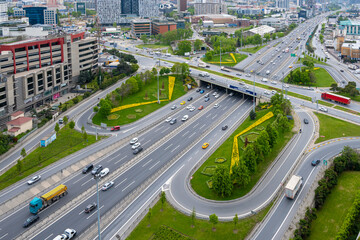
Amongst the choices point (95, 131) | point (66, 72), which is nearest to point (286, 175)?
point (95, 131)

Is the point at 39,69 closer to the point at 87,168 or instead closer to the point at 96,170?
the point at 87,168

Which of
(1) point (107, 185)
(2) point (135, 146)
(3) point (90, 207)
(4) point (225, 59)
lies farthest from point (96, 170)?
(4) point (225, 59)

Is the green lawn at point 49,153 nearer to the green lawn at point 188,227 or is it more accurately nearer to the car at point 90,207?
the car at point 90,207

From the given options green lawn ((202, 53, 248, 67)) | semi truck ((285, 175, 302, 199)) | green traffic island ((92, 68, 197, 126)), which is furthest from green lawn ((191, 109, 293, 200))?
green lawn ((202, 53, 248, 67))

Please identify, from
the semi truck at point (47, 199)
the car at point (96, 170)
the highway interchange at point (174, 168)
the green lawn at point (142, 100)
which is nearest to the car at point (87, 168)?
the highway interchange at point (174, 168)

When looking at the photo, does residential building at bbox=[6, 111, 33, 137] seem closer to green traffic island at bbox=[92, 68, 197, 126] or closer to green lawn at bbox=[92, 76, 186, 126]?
green traffic island at bbox=[92, 68, 197, 126]

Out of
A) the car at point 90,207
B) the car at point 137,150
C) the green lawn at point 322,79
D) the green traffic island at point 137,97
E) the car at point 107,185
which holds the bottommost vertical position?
the car at point 90,207

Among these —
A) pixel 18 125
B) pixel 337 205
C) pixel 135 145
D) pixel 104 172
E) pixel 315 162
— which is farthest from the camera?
pixel 18 125
